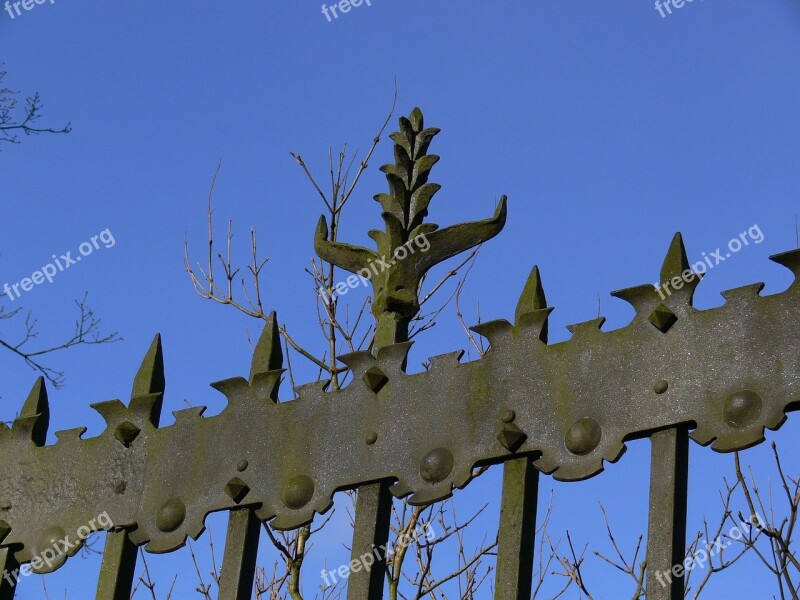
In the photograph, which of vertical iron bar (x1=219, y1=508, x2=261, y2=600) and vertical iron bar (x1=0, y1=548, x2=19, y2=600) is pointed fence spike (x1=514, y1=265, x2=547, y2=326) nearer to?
vertical iron bar (x1=219, y1=508, x2=261, y2=600)

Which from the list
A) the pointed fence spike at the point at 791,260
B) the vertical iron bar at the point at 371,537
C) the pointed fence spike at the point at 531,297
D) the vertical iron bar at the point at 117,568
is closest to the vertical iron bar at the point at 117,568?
the vertical iron bar at the point at 117,568

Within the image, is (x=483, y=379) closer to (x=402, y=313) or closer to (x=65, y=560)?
(x=402, y=313)

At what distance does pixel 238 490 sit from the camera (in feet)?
9.91

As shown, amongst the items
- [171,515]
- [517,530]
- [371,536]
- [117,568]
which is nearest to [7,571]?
[117,568]

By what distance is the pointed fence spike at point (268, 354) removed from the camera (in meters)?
3.21

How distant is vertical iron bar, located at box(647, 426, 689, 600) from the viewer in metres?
2.40

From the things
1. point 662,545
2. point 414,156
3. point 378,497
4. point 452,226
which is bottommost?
point 662,545

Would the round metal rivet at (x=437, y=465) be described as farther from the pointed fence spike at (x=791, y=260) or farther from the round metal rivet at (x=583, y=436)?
the pointed fence spike at (x=791, y=260)

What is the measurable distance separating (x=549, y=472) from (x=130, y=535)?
1.25m

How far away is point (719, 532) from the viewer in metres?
5.42

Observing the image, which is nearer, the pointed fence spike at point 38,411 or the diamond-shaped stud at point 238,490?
the diamond-shaped stud at point 238,490

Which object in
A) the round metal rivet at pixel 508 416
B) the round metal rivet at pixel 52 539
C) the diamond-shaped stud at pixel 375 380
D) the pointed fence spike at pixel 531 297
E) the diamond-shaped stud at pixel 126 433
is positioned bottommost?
the round metal rivet at pixel 52 539

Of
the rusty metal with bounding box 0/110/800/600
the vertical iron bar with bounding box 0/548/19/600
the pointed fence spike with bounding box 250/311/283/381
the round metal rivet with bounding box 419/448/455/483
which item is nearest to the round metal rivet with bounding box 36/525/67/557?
the rusty metal with bounding box 0/110/800/600

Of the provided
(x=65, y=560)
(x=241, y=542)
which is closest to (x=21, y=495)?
(x=65, y=560)
